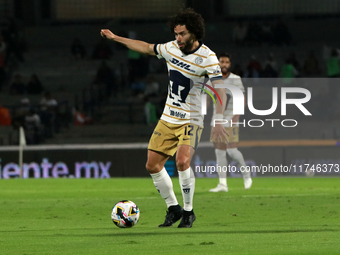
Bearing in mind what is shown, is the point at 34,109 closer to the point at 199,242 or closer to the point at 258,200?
the point at 258,200

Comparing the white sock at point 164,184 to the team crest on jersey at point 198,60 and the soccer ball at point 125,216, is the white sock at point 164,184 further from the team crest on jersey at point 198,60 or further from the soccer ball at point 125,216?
the team crest on jersey at point 198,60

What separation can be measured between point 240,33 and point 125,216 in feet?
70.3

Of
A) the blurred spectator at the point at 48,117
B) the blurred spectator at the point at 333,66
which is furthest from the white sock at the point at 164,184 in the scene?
the blurred spectator at the point at 333,66

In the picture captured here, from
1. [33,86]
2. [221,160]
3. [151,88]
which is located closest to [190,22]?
[221,160]

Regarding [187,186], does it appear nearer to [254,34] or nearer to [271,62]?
[271,62]

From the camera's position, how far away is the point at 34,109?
2159 cm

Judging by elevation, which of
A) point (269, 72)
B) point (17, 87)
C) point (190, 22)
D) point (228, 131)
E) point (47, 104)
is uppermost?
point (190, 22)

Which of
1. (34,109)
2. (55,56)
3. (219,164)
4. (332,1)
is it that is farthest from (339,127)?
(55,56)

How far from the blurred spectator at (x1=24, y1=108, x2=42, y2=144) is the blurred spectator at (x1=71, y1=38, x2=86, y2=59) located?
681cm

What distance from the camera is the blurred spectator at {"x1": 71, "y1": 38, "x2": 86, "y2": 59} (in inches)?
1094

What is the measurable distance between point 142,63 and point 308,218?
17.6 meters

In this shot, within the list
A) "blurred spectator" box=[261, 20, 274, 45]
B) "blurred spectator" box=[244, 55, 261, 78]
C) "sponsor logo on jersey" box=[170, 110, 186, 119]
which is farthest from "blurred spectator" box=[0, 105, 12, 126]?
"sponsor logo on jersey" box=[170, 110, 186, 119]

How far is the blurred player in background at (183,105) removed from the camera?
683cm

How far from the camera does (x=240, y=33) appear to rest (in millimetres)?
27516
